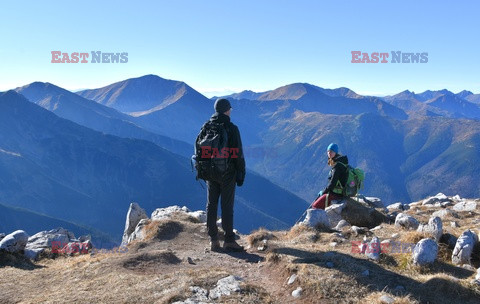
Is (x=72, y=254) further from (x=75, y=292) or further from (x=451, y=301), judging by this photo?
(x=451, y=301)

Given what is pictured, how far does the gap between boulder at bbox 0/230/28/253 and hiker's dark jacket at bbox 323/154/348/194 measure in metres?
11.6

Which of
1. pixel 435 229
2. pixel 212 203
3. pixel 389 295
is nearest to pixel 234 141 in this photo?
pixel 212 203

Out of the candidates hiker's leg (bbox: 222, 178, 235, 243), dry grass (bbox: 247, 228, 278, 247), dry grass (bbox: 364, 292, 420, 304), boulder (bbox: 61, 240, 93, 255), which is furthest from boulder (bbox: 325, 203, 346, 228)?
boulder (bbox: 61, 240, 93, 255)

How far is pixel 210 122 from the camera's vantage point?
37.7 feet

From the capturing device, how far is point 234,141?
1135cm

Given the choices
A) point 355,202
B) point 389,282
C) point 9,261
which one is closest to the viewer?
point 389,282

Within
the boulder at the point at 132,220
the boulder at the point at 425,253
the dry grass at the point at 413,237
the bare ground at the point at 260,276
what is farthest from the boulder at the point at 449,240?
the boulder at the point at 132,220

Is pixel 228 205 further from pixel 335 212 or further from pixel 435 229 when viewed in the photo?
pixel 435 229

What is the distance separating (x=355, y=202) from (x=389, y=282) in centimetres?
817

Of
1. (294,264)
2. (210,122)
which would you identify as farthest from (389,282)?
(210,122)

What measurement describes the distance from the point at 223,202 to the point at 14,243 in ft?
26.4

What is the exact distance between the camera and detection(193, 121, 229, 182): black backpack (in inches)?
441

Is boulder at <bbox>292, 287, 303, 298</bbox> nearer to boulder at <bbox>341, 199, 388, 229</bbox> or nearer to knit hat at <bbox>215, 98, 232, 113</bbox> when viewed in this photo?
knit hat at <bbox>215, 98, 232, 113</bbox>

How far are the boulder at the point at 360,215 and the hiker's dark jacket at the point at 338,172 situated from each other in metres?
1.02
